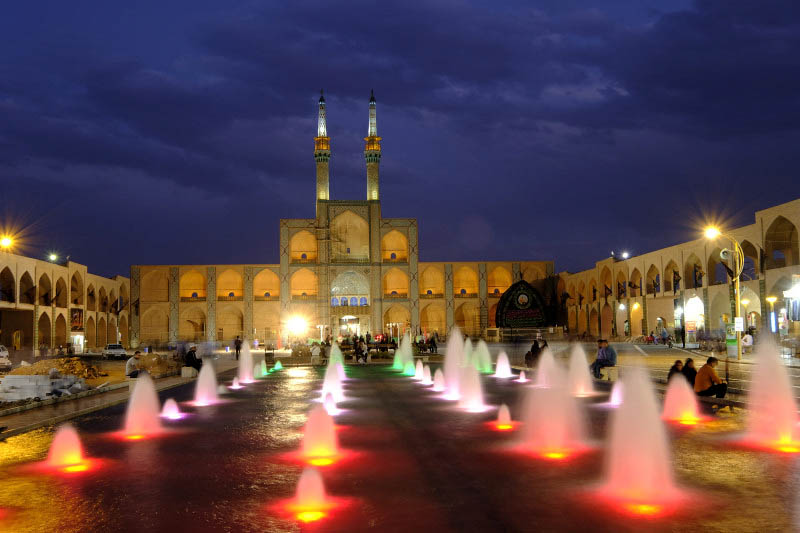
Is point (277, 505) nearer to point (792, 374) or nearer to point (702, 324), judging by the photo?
point (792, 374)

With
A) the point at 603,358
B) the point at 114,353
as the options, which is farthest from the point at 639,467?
the point at 114,353

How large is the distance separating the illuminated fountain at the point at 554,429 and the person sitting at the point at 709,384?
97.4 inches

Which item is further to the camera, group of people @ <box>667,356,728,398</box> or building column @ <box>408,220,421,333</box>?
building column @ <box>408,220,421,333</box>

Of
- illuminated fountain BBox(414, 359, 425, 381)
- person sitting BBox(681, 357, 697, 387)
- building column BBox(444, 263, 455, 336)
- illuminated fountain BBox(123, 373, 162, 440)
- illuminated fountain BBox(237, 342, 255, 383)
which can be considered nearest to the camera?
illuminated fountain BBox(123, 373, 162, 440)

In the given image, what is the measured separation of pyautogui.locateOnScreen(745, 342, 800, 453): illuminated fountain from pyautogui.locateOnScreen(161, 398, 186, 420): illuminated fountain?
8.17 meters

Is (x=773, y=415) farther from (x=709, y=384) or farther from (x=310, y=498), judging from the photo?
(x=310, y=498)

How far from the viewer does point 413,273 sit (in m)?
54.1

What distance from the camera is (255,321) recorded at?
5362 centimetres

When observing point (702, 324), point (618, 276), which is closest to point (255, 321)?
point (618, 276)

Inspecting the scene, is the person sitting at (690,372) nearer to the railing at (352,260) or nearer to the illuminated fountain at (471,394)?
the illuminated fountain at (471,394)

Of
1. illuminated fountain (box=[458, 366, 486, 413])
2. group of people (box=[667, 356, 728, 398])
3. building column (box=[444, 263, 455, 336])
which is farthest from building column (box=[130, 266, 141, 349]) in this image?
group of people (box=[667, 356, 728, 398])

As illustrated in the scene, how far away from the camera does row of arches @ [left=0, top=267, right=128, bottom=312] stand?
1375 inches

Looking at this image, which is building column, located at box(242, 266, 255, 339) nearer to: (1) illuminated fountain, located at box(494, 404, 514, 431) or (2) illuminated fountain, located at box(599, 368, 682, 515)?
(1) illuminated fountain, located at box(494, 404, 514, 431)

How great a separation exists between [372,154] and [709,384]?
4659 centimetres
